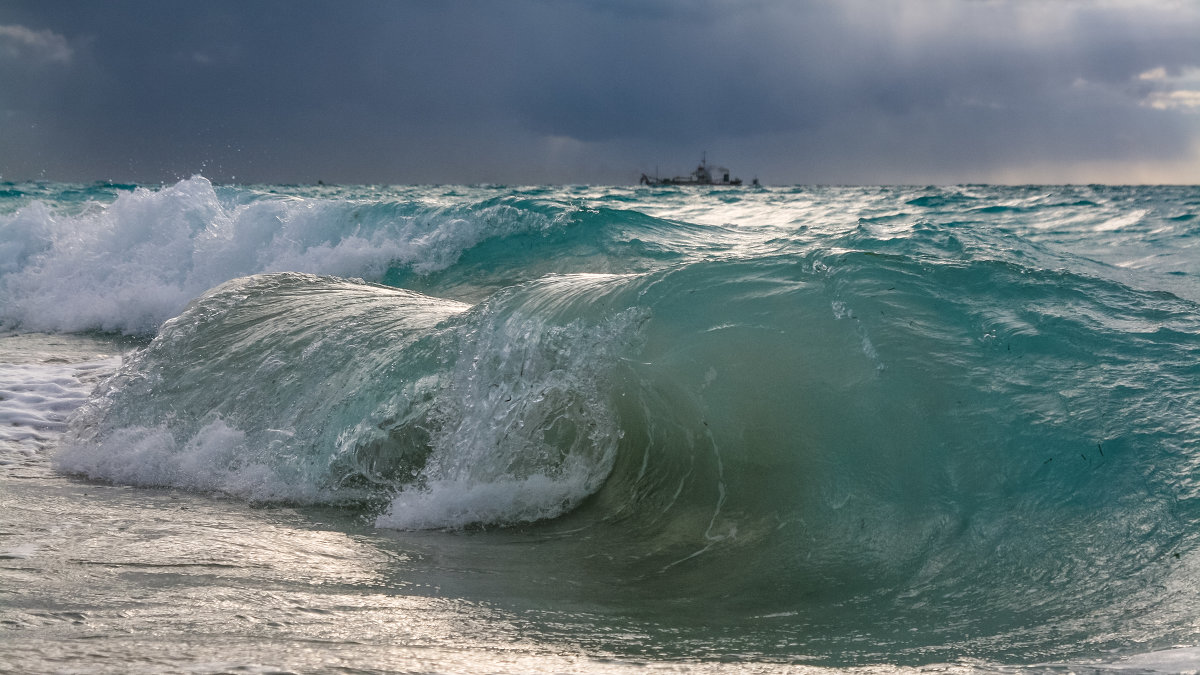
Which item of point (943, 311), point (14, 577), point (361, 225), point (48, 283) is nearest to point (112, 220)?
point (48, 283)

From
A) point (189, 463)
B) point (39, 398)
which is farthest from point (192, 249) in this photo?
point (189, 463)

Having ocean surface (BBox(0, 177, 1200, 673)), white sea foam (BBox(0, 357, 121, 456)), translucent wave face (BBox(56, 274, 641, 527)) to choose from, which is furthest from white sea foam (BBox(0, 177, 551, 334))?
translucent wave face (BBox(56, 274, 641, 527))

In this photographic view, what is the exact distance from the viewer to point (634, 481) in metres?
4.40

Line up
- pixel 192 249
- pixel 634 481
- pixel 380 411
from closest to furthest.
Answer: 1. pixel 634 481
2. pixel 380 411
3. pixel 192 249

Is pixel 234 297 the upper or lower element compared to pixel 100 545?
upper

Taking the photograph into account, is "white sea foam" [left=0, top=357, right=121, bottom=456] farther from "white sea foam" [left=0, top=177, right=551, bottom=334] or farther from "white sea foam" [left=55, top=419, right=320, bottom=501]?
"white sea foam" [left=0, top=177, right=551, bottom=334]

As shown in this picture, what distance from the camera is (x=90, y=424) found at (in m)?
5.88

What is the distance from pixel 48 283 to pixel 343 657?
11897 millimetres

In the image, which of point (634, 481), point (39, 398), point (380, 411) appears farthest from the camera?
point (39, 398)

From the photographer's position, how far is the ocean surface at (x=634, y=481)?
277 centimetres

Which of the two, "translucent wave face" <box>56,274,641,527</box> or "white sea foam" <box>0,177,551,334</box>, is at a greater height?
"white sea foam" <box>0,177,551,334</box>

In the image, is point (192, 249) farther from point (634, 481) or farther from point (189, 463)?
point (634, 481)

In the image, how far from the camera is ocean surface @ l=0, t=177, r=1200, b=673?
2773 mm

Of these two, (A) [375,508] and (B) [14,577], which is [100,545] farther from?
(A) [375,508]
